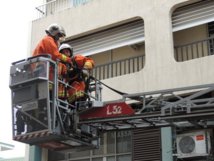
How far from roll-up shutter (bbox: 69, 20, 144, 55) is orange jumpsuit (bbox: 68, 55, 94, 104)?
265 inches

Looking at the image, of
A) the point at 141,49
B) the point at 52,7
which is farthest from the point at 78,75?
the point at 52,7

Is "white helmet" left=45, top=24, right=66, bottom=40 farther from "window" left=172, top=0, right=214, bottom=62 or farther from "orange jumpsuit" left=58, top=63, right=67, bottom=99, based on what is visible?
"window" left=172, top=0, right=214, bottom=62

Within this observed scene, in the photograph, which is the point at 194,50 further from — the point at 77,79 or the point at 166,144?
the point at 77,79

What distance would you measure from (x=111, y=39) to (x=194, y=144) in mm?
4978

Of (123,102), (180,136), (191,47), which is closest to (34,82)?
(123,102)

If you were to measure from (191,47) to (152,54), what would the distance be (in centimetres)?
126

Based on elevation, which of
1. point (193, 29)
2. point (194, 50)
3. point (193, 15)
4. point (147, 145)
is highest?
point (193, 15)

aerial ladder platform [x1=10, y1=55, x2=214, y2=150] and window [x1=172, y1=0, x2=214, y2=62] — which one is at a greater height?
window [x1=172, y1=0, x2=214, y2=62]

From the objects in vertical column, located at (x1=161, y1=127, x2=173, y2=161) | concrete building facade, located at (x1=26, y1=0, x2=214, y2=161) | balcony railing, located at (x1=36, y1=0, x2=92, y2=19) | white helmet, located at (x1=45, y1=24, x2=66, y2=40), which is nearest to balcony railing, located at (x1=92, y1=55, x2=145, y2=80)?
concrete building facade, located at (x1=26, y1=0, x2=214, y2=161)

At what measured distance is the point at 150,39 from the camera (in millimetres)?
14766

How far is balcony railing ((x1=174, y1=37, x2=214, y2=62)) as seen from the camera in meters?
14.6

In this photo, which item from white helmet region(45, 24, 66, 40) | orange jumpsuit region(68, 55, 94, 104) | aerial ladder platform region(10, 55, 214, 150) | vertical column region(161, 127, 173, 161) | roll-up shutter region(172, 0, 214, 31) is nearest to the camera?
aerial ladder platform region(10, 55, 214, 150)

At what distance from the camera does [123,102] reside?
340 inches

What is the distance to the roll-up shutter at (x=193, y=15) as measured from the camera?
1448 cm
